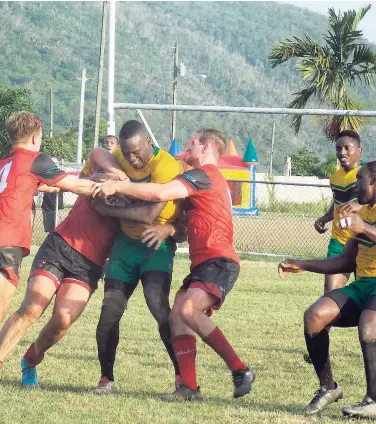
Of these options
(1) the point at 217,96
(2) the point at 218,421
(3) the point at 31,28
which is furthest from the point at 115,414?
(3) the point at 31,28

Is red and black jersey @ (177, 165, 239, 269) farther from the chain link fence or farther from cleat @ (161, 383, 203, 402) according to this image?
the chain link fence

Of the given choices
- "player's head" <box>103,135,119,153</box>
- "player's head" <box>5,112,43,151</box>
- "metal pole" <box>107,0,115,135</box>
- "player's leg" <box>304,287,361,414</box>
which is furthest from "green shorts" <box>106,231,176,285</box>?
"metal pole" <box>107,0,115,135</box>

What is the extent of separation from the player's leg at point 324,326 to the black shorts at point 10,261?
2182mm

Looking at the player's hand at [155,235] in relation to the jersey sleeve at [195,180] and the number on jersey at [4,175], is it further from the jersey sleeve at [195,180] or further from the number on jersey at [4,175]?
the number on jersey at [4,175]

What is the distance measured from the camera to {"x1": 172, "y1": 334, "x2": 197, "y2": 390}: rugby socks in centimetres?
739

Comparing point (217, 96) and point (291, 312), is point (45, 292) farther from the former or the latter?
point (217, 96)

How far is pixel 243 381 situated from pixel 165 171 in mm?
1681

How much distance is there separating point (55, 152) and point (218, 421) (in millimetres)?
48626

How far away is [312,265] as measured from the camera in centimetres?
743

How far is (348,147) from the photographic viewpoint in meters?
9.98

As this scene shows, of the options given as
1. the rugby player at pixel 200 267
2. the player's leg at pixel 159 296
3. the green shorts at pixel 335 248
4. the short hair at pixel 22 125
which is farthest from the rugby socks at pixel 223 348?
the green shorts at pixel 335 248

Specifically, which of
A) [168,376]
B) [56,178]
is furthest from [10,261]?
[168,376]

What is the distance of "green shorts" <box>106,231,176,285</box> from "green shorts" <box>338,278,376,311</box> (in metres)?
1.41

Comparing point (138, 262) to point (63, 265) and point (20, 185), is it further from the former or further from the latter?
point (20, 185)
